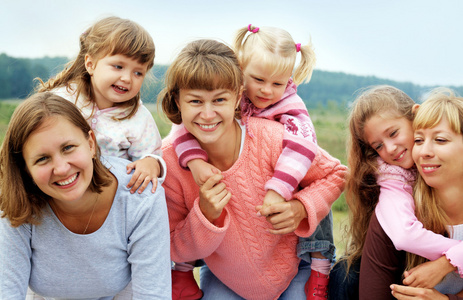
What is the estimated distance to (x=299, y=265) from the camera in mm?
2598

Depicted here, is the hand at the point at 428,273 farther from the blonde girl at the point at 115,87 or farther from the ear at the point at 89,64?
the ear at the point at 89,64

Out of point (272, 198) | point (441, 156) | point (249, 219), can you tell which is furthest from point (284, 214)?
point (441, 156)

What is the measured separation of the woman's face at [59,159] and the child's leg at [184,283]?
2.89 ft

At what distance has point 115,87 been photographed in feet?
7.53

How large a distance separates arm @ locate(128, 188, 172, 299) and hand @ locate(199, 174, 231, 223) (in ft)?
0.69

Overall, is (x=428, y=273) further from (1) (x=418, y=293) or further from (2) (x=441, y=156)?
(2) (x=441, y=156)

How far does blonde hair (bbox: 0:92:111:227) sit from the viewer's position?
5.98 ft

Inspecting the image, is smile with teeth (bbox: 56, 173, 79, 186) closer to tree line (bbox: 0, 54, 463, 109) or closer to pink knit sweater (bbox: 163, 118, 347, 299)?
pink knit sweater (bbox: 163, 118, 347, 299)

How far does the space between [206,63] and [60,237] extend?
99cm

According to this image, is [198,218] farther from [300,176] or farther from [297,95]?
[297,95]

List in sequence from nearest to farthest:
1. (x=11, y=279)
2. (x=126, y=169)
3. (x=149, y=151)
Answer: (x=11, y=279)
(x=126, y=169)
(x=149, y=151)

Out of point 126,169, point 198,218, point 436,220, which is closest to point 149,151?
point 126,169

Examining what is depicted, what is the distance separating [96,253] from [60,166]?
0.45 m

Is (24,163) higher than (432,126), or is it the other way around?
(432,126)
